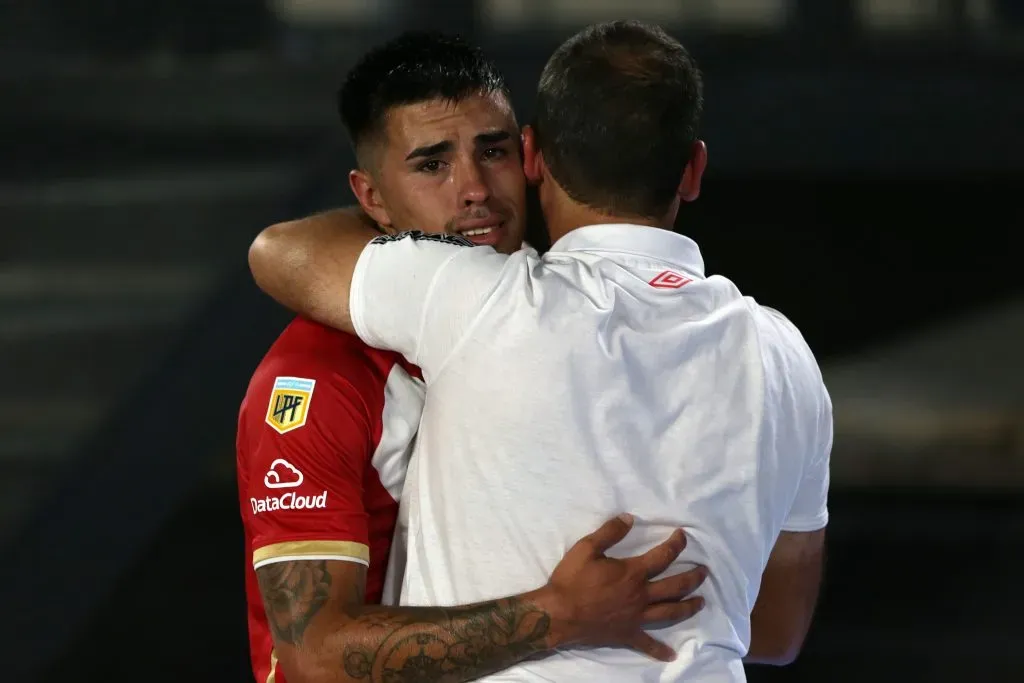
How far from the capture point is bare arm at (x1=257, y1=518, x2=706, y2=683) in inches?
55.2

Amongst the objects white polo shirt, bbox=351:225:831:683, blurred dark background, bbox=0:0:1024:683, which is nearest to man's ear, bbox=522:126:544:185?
white polo shirt, bbox=351:225:831:683

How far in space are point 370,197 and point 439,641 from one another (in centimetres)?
74

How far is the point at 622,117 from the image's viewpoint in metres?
1.43

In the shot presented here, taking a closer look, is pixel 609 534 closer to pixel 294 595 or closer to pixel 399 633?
pixel 399 633

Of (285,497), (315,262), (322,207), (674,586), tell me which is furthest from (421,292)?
(322,207)

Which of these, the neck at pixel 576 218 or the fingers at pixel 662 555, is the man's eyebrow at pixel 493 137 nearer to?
the neck at pixel 576 218

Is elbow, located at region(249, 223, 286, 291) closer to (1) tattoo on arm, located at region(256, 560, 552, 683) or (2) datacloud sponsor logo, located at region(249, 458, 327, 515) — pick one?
(2) datacloud sponsor logo, located at region(249, 458, 327, 515)

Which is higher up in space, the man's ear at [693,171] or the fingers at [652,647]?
the man's ear at [693,171]

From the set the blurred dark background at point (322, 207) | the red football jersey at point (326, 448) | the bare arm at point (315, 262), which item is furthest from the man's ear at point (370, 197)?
the blurred dark background at point (322, 207)

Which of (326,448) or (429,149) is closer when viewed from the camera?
(326,448)

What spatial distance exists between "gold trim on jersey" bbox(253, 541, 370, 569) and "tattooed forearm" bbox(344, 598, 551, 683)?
92 mm

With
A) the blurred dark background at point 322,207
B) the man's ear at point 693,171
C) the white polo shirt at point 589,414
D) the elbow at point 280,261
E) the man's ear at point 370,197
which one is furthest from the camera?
the blurred dark background at point 322,207

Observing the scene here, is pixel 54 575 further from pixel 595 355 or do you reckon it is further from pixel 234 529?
pixel 595 355

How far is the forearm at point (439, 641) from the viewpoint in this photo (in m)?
1.41
